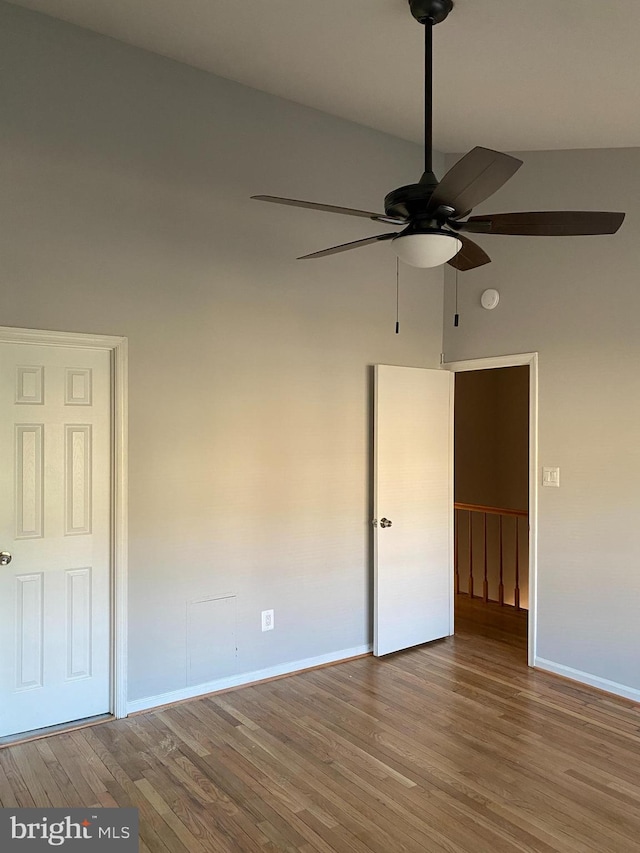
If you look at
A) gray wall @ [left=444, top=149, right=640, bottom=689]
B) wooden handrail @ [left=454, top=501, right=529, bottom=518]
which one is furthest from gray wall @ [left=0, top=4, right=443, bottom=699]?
wooden handrail @ [left=454, top=501, right=529, bottom=518]

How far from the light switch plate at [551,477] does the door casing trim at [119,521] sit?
2677 mm

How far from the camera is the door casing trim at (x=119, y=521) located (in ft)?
11.6

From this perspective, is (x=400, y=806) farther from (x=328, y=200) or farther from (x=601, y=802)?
(x=328, y=200)

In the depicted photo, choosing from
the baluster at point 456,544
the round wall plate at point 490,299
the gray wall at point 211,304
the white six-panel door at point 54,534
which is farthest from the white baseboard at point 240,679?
the round wall plate at point 490,299

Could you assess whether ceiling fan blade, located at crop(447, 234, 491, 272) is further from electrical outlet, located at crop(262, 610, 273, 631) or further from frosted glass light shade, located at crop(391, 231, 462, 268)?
electrical outlet, located at crop(262, 610, 273, 631)

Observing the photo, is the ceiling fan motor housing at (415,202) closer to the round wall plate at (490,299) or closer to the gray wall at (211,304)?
the gray wall at (211,304)

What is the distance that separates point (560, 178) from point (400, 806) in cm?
373

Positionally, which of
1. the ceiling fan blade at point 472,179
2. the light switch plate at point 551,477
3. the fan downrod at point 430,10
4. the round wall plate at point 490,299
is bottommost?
the light switch plate at point 551,477

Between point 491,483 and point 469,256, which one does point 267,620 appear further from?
point 491,483

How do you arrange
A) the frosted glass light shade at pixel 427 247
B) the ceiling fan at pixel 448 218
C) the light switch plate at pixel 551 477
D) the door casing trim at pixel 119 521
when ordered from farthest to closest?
1. the light switch plate at pixel 551 477
2. the door casing trim at pixel 119 521
3. the frosted glass light shade at pixel 427 247
4. the ceiling fan at pixel 448 218

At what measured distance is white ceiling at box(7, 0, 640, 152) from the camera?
Answer: 277cm

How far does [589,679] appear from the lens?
13.4 feet

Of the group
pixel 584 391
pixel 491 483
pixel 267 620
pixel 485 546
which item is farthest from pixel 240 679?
pixel 491 483

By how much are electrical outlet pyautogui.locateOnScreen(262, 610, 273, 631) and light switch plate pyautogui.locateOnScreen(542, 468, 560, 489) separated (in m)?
2.00
